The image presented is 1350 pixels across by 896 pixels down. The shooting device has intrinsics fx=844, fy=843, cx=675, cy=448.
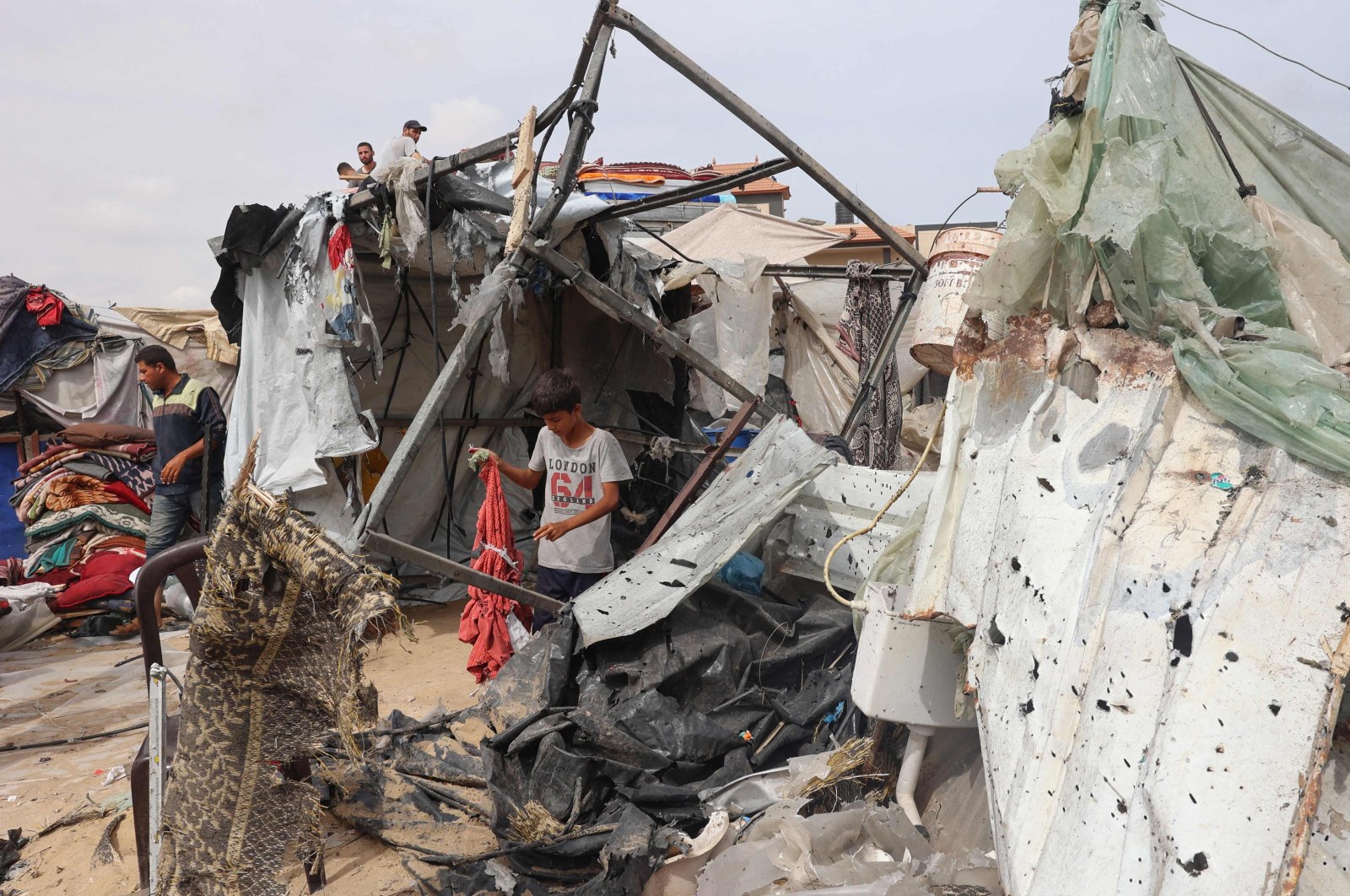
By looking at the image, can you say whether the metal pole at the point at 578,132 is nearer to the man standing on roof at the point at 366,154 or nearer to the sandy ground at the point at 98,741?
the sandy ground at the point at 98,741

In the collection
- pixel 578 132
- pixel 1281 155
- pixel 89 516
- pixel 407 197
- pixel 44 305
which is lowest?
pixel 89 516

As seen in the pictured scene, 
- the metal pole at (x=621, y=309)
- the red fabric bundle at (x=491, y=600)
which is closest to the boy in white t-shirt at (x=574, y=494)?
the red fabric bundle at (x=491, y=600)

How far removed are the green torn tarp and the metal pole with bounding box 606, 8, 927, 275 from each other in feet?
6.92

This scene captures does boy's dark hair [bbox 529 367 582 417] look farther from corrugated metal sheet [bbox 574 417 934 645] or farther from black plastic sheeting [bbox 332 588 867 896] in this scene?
black plastic sheeting [bbox 332 588 867 896]

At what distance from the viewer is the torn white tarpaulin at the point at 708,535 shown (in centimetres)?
329

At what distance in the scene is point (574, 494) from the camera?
163 inches

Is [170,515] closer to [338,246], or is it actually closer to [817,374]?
[338,246]

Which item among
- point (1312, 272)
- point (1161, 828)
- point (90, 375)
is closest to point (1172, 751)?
point (1161, 828)

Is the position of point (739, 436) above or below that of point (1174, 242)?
below

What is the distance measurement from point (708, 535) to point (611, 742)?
1.13 m

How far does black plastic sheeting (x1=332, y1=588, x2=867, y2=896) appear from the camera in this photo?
267cm

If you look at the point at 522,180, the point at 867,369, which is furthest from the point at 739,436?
the point at 522,180

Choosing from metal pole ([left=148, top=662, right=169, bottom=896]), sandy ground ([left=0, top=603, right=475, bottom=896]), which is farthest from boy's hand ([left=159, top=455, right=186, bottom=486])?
metal pole ([left=148, top=662, right=169, bottom=896])

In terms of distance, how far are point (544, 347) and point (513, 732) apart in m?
4.06
